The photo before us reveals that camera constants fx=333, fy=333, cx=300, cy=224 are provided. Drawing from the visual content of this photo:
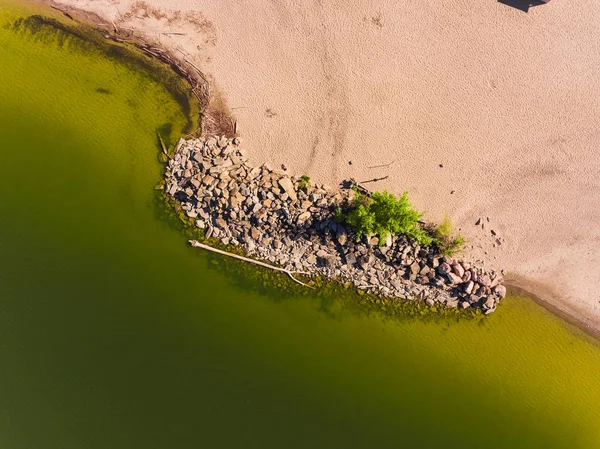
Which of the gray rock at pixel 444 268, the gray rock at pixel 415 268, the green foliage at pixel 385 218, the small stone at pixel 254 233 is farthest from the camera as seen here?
the small stone at pixel 254 233

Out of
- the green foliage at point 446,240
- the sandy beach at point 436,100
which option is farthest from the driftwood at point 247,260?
the green foliage at point 446,240

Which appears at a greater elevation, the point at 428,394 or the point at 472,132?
the point at 472,132

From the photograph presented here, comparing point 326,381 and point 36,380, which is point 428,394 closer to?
point 326,381

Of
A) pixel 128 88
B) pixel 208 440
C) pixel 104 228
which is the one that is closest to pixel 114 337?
pixel 104 228

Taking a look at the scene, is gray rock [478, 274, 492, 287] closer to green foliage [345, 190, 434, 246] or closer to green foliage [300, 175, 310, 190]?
green foliage [345, 190, 434, 246]

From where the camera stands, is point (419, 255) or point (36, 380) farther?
point (36, 380)

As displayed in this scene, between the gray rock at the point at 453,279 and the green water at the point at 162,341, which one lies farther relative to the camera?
the green water at the point at 162,341

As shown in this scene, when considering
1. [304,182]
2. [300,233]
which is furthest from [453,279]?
[304,182]

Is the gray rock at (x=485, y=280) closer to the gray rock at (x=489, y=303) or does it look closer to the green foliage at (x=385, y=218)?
the gray rock at (x=489, y=303)
